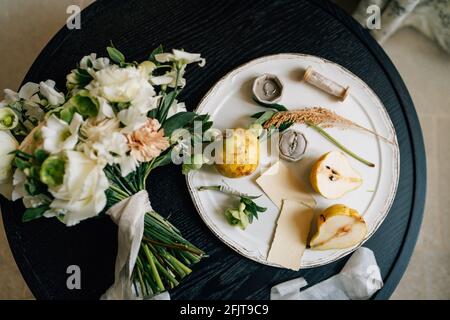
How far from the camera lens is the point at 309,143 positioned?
37.0 inches

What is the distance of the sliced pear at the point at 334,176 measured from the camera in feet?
2.94

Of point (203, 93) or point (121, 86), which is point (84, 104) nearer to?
point (121, 86)

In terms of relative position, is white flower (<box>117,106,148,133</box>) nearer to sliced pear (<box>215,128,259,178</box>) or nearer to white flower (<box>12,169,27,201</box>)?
white flower (<box>12,169,27,201</box>)

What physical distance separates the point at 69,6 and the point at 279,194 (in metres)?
0.99

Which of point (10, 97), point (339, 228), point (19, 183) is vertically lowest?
point (339, 228)

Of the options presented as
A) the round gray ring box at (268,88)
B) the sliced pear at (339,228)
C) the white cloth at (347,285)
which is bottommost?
the white cloth at (347,285)

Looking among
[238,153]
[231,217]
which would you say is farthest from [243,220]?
[238,153]

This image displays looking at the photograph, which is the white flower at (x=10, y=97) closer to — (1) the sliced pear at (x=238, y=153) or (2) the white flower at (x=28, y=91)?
(2) the white flower at (x=28, y=91)

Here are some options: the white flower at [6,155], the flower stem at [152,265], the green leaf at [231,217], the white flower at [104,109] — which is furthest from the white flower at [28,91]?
the green leaf at [231,217]

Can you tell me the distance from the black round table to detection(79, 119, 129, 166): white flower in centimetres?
35

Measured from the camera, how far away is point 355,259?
906 mm

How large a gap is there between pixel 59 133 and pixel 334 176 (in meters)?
0.55

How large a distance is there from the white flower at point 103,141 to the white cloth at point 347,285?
19.2 inches
